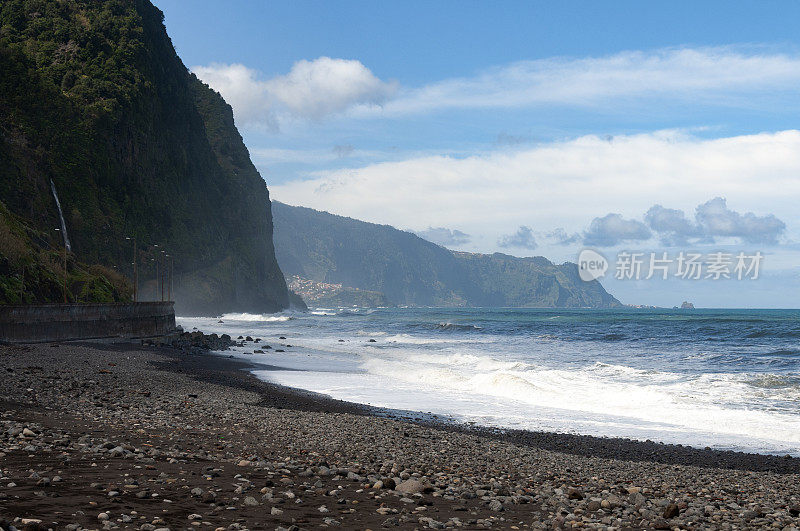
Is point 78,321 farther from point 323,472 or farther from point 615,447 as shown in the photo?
point 323,472

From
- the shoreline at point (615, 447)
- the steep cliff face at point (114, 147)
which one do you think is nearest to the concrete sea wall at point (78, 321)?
the steep cliff face at point (114, 147)

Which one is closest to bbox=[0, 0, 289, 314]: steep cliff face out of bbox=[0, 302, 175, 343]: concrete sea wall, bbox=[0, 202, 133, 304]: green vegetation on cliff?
bbox=[0, 202, 133, 304]: green vegetation on cliff

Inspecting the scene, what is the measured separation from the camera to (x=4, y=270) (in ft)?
123

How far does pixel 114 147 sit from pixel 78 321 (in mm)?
50673

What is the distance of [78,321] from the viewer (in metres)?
37.1

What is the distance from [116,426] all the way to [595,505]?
834 centimetres

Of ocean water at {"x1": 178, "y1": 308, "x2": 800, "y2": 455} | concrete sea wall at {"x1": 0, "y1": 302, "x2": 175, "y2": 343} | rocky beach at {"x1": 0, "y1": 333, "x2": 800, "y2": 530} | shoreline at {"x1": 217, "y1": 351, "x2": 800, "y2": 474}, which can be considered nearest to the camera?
rocky beach at {"x1": 0, "y1": 333, "x2": 800, "y2": 530}

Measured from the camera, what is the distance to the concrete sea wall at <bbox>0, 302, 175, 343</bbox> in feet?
104

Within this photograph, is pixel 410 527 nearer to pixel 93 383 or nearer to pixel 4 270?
pixel 93 383

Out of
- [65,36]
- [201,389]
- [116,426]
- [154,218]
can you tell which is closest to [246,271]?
[154,218]

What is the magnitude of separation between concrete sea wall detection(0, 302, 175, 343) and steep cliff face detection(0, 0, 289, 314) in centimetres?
1454

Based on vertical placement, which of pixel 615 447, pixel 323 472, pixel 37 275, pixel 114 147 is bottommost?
pixel 615 447

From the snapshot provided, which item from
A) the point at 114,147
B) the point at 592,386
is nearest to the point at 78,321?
the point at 592,386

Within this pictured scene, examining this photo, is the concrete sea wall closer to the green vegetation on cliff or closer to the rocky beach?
the green vegetation on cliff
